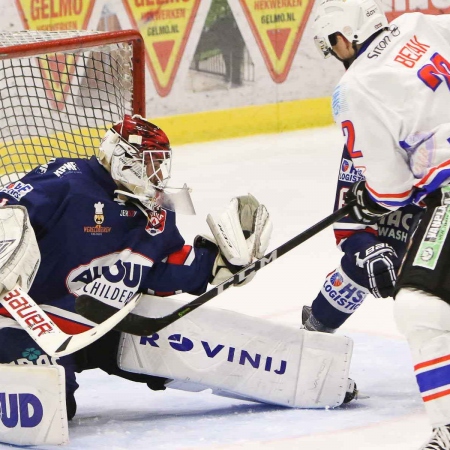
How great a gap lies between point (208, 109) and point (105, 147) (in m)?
3.35

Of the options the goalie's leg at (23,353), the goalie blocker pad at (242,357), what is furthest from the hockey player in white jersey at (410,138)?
the goalie's leg at (23,353)

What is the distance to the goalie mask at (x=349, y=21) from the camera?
2.76m

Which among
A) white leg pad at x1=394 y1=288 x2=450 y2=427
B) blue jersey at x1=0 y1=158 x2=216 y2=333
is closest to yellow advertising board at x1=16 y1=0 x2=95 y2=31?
blue jersey at x1=0 y1=158 x2=216 y2=333

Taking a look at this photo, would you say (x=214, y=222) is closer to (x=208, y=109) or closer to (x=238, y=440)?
(x=238, y=440)

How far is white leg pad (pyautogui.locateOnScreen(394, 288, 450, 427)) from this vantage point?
237 cm

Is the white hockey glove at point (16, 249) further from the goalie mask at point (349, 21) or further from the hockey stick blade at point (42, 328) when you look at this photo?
the goalie mask at point (349, 21)

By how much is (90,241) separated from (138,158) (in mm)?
248

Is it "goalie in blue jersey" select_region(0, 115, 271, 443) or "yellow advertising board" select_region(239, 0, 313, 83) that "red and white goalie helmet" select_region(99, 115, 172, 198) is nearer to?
"goalie in blue jersey" select_region(0, 115, 271, 443)

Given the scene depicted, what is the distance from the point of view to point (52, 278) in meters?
2.93

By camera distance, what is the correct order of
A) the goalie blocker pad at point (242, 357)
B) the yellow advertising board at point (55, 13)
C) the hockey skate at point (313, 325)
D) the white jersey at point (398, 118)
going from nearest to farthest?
the white jersey at point (398, 118) < the goalie blocker pad at point (242, 357) < the hockey skate at point (313, 325) < the yellow advertising board at point (55, 13)

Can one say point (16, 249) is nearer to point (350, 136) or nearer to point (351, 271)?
point (350, 136)

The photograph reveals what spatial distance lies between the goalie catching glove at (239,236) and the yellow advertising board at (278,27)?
135 inches

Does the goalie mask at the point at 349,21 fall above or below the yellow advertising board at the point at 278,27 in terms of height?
above

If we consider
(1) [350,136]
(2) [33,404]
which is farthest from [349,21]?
(2) [33,404]
